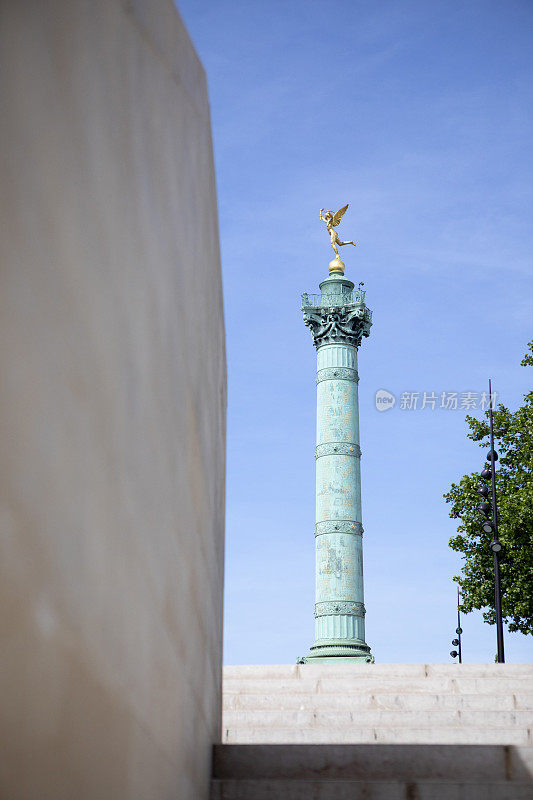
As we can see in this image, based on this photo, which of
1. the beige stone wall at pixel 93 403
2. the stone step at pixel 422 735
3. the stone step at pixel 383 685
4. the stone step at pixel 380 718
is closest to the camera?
the beige stone wall at pixel 93 403

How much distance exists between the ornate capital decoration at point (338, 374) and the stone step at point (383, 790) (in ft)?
74.7

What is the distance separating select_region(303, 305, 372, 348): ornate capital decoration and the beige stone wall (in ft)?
81.6

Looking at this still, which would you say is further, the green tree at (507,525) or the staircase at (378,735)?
the green tree at (507,525)

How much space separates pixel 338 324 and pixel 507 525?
27.0 feet

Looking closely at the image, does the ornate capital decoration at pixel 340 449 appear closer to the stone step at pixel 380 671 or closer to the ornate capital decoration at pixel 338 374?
the ornate capital decoration at pixel 338 374

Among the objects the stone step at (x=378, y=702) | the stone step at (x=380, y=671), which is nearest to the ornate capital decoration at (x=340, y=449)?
the stone step at (x=380, y=671)

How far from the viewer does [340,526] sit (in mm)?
26375

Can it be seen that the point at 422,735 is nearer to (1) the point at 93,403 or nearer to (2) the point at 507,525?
(1) the point at 93,403

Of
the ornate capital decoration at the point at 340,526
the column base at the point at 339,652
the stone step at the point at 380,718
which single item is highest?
the ornate capital decoration at the point at 340,526

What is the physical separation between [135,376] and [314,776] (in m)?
4.52

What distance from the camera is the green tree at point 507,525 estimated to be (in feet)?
80.2

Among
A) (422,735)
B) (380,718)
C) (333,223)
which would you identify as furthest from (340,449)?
(422,735)

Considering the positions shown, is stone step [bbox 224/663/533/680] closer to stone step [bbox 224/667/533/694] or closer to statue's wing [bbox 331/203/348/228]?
stone step [bbox 224/667/533/694]

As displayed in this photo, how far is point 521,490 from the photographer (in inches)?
974
